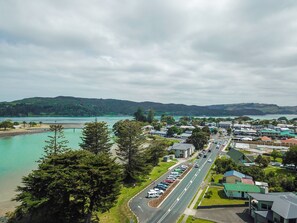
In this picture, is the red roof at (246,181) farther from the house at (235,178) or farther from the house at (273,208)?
the house at (273,208)

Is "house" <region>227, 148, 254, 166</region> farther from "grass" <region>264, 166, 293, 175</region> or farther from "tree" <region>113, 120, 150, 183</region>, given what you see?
"tree" <region>113, 120, 150, 183</region>

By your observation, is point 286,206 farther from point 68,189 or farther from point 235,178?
point 68,189

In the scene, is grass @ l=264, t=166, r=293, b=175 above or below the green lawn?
below

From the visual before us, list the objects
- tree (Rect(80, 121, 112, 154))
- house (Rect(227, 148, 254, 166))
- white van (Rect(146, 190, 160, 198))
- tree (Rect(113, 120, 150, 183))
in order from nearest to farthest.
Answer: white van (Rect(146, 190, 160, 198))
tree (Rect(113, 120, 150, 183))
tree (Rect(80, 121, 112, 154))
house (Rect(227, 148, 254, 166))

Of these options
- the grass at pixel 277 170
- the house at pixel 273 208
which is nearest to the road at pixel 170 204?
the house at pixel 273 208

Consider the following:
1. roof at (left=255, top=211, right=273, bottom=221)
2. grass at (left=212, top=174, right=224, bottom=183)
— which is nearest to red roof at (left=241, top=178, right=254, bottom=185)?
grass at (left=212, top=174, right=224, bottom=183)

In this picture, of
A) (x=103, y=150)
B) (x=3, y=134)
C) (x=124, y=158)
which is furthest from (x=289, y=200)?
(x=3, y=134)

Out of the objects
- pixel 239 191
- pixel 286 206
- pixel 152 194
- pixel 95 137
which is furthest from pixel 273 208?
pixel 95 137
